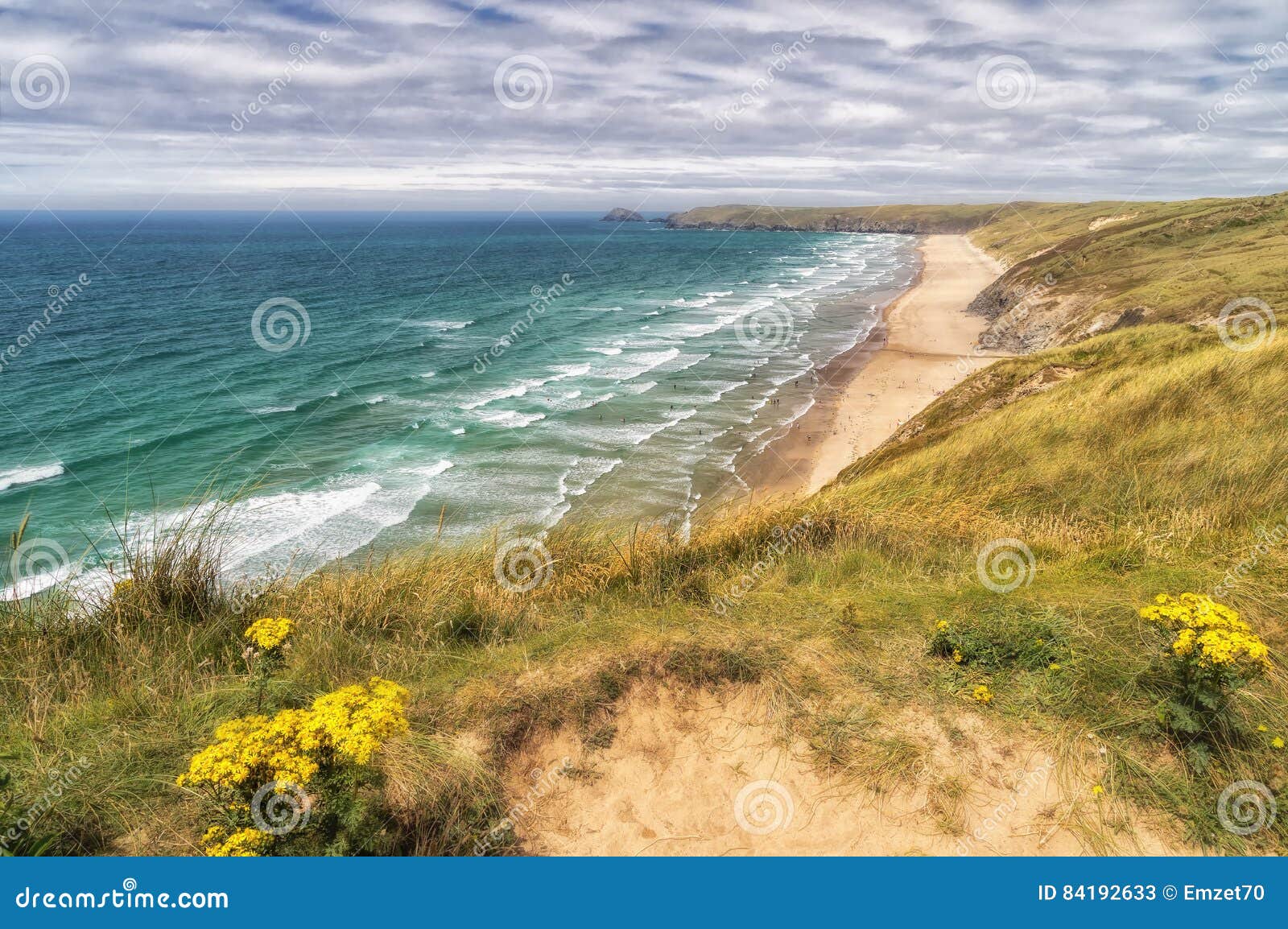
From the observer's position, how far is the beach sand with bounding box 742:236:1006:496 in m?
22.5

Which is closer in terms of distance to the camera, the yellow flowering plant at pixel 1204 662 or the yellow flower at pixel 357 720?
the yellow flower at pixel 357 720

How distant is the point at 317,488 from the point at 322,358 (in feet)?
65.0

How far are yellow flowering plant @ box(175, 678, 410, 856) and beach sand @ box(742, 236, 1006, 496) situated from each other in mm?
7664

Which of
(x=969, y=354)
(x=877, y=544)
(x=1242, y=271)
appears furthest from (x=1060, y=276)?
(x=877, y=544)

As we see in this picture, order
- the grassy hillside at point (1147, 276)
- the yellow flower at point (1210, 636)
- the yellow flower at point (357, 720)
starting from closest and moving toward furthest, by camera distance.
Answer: the yellow flower at point (357, 720), the yellow flower at point (1210, 636), the grassy hillside at point (1147, 276)

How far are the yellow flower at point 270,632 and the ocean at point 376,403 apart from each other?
1926mm

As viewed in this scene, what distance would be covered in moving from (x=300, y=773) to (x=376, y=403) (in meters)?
29.9

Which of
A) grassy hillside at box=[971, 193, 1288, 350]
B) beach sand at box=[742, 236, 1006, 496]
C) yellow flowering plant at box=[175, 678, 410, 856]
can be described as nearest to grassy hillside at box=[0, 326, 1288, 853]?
yellow flowering plant at box=[175, 678, 410, 856]

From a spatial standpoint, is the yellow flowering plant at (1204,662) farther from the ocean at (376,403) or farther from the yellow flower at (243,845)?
the yellow flower at (243,845)

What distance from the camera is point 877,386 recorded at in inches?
1254

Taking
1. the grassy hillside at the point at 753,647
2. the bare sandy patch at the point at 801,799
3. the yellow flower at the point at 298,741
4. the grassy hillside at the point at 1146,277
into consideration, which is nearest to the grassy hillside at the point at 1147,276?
the grassy hillside at the point at 1146,277

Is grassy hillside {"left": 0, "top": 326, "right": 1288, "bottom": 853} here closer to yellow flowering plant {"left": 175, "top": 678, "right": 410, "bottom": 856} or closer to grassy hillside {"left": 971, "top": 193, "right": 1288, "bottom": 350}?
yellow flowering plant {"left": 175, "top": 678, "right": 410, "bottom": 856}

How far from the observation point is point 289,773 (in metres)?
3.38

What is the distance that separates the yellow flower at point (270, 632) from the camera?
15.2 ft
